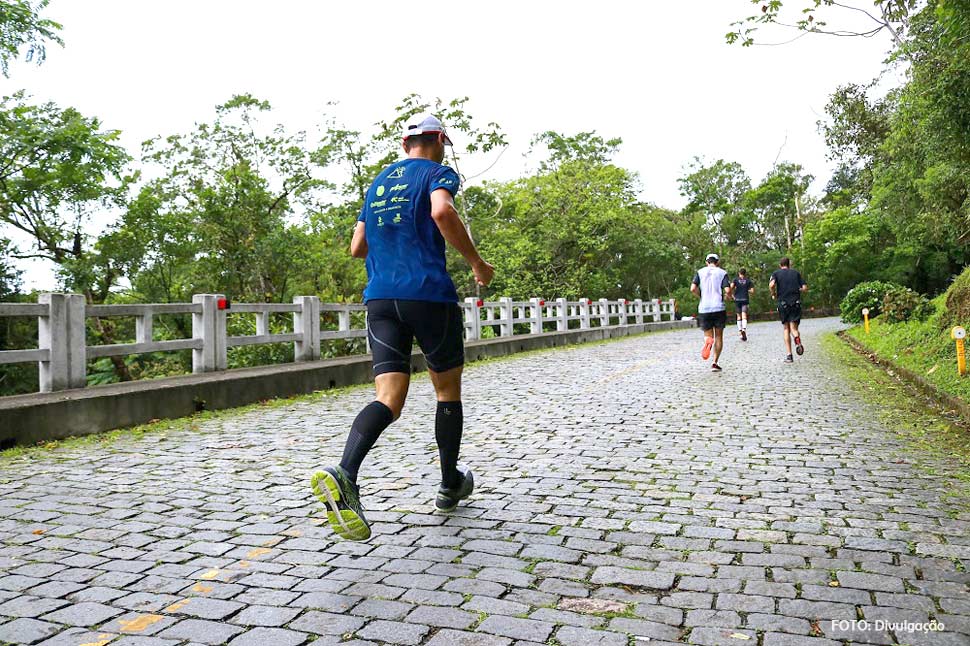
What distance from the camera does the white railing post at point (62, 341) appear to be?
27.4ft

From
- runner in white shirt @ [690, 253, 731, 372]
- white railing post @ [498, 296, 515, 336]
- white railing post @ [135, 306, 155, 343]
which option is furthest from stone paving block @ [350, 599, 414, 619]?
white railing post @ [498, 296, 515, 336]

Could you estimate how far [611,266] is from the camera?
46250mm

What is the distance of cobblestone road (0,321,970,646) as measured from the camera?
284 centimetres

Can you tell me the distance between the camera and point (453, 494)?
4.43m

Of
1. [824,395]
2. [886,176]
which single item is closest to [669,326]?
[886,176]

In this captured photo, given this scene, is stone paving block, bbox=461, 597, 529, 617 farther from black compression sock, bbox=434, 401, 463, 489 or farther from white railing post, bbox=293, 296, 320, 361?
white railing post, bbox=293, 296, 320, 361

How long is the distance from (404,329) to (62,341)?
6.08 m

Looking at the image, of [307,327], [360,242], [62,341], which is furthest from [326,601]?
[307,327]

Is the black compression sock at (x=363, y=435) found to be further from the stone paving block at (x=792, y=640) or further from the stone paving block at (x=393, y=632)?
the stone paving block at (x=792, y=640)

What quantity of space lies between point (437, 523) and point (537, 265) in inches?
1372

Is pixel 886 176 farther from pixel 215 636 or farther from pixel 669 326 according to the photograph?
pixel 215 636

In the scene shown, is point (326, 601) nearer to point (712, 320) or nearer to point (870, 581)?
point (870, 581)

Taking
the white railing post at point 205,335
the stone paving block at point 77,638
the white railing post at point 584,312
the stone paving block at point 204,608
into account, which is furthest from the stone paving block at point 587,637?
the white railing post at point 584,312

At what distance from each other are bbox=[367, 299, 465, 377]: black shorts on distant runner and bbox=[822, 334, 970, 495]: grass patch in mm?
3187
